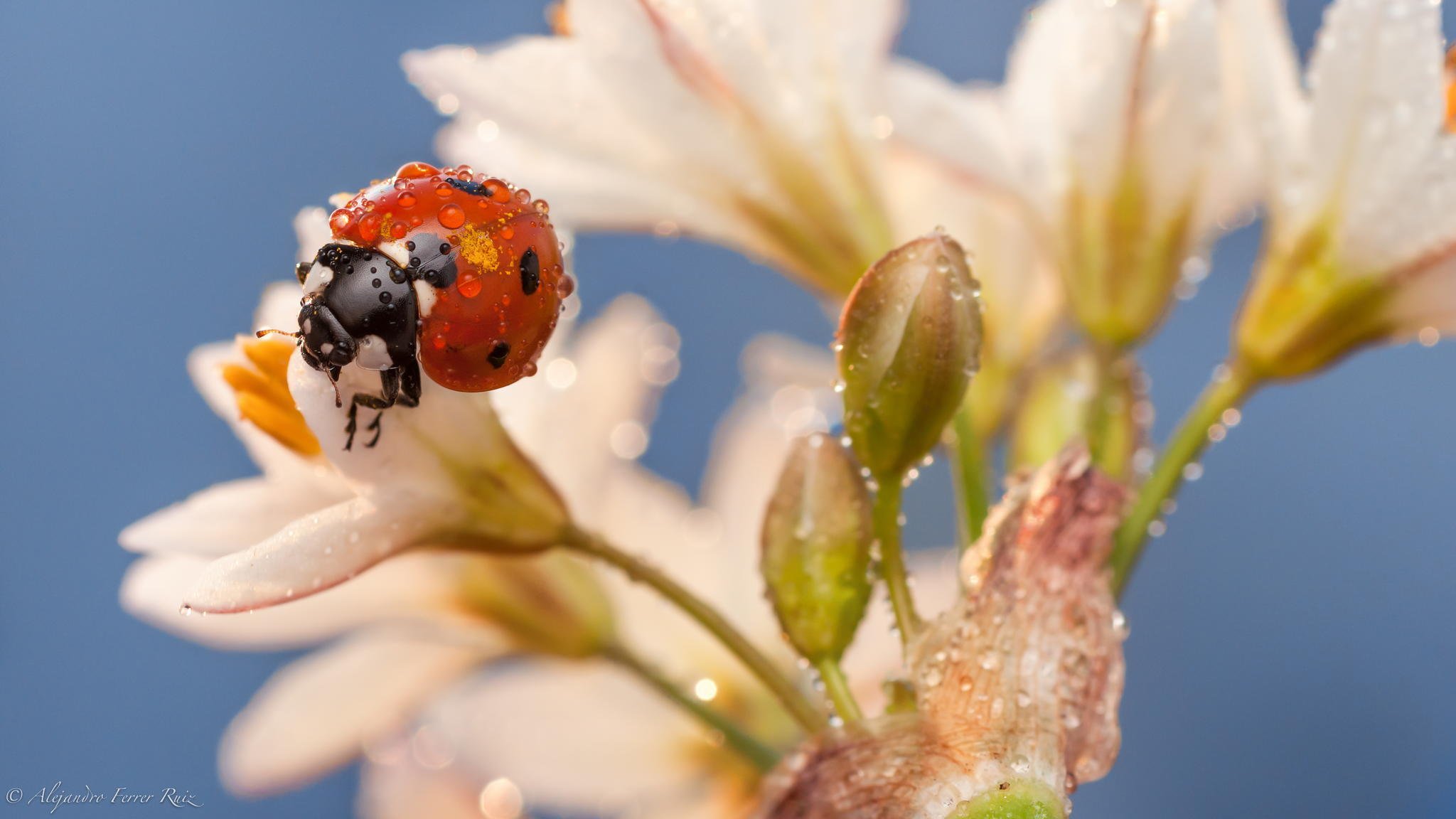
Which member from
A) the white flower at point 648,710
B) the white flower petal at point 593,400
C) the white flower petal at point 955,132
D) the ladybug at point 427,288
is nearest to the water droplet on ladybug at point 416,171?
the ladybug at point 427,288

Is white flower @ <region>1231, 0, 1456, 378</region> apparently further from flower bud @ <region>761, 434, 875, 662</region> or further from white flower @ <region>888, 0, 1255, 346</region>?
flower bud @ <region>761, 434, 875, 662</region>

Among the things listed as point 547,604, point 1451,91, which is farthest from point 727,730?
point 1451,91

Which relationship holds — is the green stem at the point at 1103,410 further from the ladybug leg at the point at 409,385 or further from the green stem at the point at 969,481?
the ladybug leg at the point at 409,385

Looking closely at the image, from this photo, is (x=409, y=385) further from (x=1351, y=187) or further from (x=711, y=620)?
(x=1351, y=187)

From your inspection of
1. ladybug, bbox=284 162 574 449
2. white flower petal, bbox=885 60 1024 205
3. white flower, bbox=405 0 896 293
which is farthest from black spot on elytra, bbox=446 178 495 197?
white flower petal, bbox=885 60 1024 205

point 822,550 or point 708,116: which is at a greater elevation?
point 708,116

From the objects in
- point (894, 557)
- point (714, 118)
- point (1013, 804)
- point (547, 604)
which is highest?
point (714, 118)
